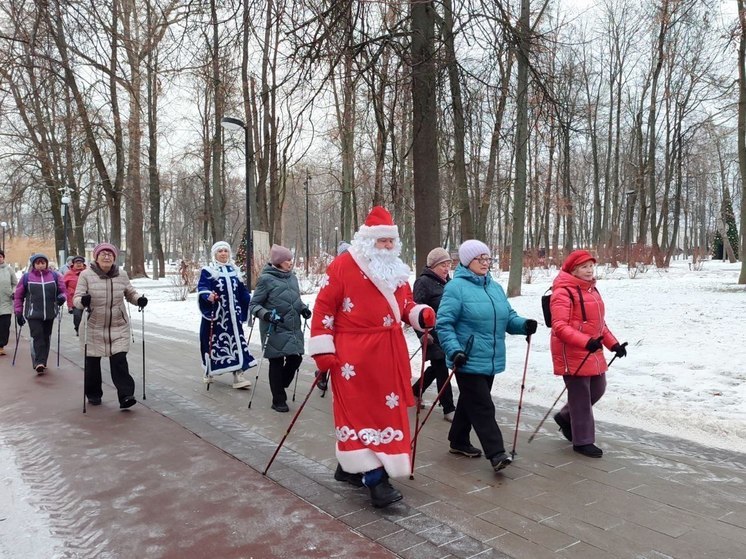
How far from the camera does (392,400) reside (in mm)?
3920

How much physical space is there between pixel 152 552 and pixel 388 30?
767cm

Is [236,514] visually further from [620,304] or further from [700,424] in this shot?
[620,304]

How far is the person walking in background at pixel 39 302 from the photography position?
9.14 meters

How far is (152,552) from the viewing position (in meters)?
3.39

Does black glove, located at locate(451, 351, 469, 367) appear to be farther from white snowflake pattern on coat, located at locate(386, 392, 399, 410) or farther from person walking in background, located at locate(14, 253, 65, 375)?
person walking in background, located at locate(14, 253, 65, 375)

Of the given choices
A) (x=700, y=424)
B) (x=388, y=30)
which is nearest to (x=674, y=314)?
(x=700, y=424)

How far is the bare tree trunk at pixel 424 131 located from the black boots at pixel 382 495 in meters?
6.23

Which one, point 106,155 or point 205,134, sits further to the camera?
point 205,134

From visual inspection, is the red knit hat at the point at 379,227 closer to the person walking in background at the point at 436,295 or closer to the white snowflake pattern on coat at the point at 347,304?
the white snowflake pattern on coat at the point at 347,304

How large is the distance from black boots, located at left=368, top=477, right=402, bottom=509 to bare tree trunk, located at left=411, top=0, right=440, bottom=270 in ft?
20.4

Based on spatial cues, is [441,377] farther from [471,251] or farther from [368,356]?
[368,356]

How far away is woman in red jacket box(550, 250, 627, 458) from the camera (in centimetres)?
491

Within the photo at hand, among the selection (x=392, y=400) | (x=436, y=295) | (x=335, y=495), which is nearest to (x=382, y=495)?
(x=335, y=495)

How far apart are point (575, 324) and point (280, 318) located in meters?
3.10
